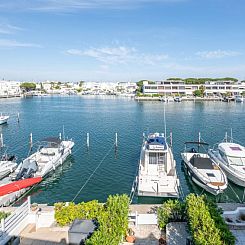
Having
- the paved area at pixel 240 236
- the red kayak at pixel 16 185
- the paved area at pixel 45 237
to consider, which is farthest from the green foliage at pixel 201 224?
the red kayak at pixel 16 185

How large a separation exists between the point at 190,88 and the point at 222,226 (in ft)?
501

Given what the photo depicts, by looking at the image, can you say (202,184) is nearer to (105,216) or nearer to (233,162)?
(233,162)

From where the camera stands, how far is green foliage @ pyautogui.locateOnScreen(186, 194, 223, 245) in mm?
10070

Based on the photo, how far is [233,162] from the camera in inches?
1125

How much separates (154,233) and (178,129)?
1862 inches

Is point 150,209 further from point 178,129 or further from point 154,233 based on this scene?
point 178,129

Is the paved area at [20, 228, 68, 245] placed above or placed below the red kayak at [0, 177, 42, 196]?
above

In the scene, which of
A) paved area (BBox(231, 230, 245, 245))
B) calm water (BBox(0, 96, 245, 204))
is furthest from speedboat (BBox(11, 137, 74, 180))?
paved area (BBox(231, 230, 245, 245))

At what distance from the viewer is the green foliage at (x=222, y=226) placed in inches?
405

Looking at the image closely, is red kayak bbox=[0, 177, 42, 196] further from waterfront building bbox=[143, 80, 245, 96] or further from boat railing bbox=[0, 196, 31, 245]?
waterfront building bbox=[143, 80, 245, 96]

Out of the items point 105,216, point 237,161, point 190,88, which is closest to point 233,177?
point 237,161

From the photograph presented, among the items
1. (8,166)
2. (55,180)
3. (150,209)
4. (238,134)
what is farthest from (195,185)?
(238,134)

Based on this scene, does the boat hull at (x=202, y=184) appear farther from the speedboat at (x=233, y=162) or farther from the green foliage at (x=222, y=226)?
the green foliage at (x=222, y=226)

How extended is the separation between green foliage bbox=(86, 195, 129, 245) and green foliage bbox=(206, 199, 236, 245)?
12.7 ft
